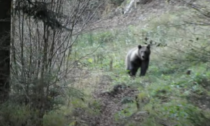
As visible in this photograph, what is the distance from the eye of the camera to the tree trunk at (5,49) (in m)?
5.49

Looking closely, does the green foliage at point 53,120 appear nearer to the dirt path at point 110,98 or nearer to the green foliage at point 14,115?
the green foliage at point 14,115

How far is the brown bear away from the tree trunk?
6.75 meters

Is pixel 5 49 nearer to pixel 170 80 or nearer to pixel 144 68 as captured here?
pixel 170 80

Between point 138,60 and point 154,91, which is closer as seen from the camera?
point 154,91

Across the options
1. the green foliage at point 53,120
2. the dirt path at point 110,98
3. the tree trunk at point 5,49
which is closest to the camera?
the tree trunk at point 5,49

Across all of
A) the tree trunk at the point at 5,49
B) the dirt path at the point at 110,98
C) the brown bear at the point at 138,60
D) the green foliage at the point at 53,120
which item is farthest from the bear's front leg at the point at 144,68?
the tree trunk at the point at 5,49

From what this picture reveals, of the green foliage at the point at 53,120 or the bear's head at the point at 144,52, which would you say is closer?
the green foliage at the point at 53,120

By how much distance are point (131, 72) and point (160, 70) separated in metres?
1.18

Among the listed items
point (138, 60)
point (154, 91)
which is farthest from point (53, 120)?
point (138, 60)

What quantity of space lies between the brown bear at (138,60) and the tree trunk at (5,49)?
675 centimetres

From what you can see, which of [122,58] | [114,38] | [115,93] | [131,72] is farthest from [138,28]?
[115,93]

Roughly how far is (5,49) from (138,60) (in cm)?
727

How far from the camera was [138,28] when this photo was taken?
1727cm

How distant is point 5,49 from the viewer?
5.55m
